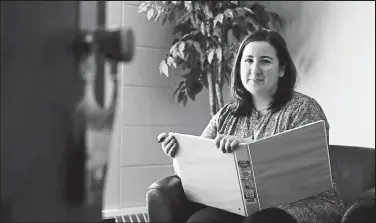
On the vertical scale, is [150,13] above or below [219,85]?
above

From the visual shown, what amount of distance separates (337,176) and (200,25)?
1.28m

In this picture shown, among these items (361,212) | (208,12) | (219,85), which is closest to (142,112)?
(219,85)

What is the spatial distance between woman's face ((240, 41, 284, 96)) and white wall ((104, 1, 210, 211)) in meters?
1.27

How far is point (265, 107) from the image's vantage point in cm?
169

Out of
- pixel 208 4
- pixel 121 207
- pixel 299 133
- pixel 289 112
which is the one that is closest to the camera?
pixel 299 133

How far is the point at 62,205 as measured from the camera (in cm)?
28

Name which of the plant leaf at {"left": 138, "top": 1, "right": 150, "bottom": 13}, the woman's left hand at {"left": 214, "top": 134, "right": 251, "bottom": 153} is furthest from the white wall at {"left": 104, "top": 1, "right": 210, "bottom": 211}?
the woman's left hand at {"left": 214, "top": 134, "right": 251, "bottom": 153}

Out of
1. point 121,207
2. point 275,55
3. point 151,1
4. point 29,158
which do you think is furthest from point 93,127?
point 121,207

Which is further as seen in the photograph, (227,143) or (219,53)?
(219,53)

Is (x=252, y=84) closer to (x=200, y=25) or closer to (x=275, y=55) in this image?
(x=275, y=55)

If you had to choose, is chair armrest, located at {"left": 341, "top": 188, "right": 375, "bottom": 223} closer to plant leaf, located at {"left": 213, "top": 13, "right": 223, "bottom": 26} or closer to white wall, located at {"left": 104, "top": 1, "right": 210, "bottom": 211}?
plant leaf, located at {"left": 213, "top": 13, "right": 223, "bottom": 26}

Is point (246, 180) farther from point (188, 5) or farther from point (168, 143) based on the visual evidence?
point (188, 5)

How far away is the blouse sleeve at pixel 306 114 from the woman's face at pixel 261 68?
16 cm

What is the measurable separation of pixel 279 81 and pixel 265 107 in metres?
0.13
